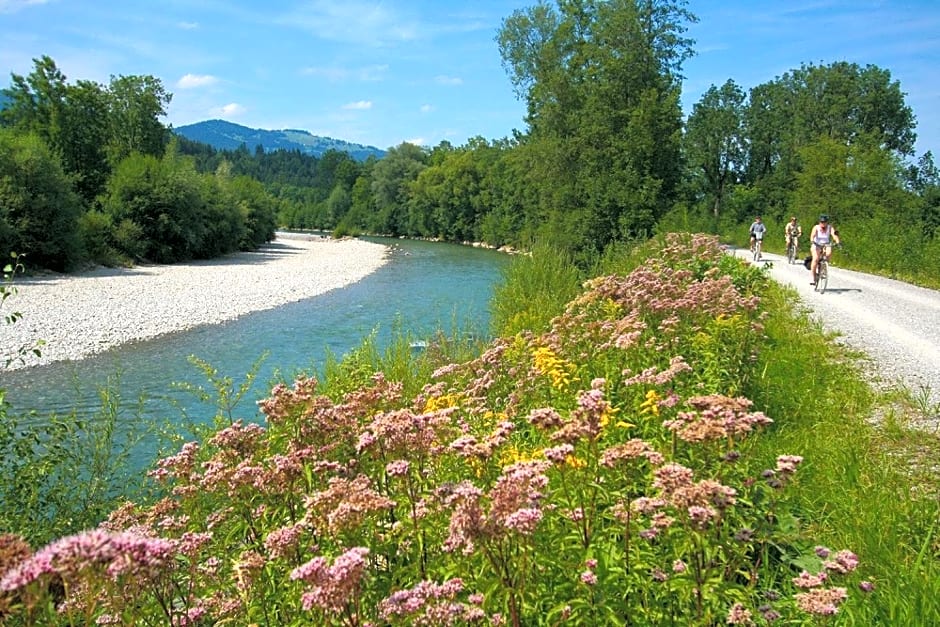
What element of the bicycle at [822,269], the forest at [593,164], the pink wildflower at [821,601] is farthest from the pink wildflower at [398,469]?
the forest at [593,164]

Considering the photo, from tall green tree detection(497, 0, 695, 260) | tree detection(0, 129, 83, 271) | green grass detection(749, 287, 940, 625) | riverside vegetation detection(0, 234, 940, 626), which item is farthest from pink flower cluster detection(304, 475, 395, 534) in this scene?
tree detection(0, 129, 83, 271)

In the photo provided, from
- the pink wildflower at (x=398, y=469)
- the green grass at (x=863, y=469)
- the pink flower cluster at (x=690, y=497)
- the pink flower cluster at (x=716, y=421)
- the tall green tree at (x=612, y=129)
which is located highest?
the tall green tree at (x=612, y=129)

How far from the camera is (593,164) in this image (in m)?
31.6

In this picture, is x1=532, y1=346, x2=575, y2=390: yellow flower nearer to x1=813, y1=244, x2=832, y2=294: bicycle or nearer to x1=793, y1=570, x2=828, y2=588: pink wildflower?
x1=793, y1=570, x2=828, y2=588: pink wildflower

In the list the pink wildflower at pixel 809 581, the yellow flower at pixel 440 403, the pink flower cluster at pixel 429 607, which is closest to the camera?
the pink flower cluster at pixel 429 607

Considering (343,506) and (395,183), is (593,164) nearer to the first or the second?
(343,506)

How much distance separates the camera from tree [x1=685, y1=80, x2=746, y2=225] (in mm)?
65625

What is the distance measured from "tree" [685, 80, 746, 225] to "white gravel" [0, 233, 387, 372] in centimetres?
3904

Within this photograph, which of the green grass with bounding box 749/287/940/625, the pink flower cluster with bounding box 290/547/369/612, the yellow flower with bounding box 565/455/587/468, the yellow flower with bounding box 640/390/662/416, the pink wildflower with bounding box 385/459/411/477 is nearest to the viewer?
the pink flower cluster with bounding box 290/547/369/612

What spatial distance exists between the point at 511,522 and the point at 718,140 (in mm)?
71171

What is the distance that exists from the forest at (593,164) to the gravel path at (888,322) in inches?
166

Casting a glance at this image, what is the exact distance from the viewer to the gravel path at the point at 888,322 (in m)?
8.92

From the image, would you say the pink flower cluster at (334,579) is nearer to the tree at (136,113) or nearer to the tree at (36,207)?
the tree at (36,207)

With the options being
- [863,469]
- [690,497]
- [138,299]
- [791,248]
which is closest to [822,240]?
[791,248]
